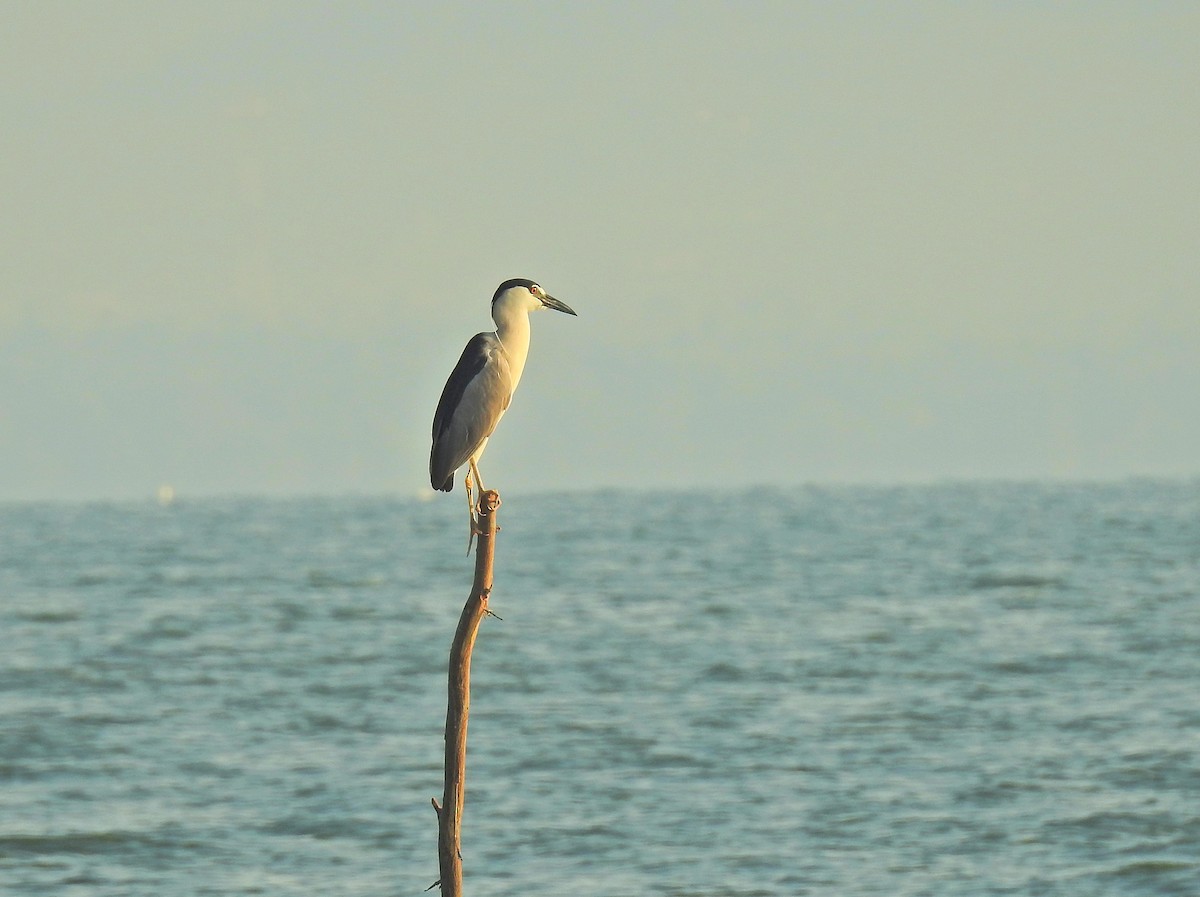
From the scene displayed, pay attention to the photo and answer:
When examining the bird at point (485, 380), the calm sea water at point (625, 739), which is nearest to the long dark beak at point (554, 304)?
the bird at point (485, 380)

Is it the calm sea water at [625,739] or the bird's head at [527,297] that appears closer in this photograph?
the bird's head at [527,297]

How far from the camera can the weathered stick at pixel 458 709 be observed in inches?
472

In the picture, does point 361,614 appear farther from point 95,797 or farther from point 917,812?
point 917,812

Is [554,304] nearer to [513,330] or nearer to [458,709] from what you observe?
[513,330]

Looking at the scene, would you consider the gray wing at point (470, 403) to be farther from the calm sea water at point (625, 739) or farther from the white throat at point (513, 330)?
the calm sea water at point (625, 739)

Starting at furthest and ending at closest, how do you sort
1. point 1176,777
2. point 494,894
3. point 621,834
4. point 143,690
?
point 143,690 < point 1176,777 < point 621,834 < point 494,894

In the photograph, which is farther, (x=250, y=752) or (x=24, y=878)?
(x=250, y=752)

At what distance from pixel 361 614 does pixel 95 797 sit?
4136cm

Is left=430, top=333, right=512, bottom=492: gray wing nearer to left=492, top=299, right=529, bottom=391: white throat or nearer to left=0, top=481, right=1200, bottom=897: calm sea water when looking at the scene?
left=492, top=299, right=529, bottom=391: white throat

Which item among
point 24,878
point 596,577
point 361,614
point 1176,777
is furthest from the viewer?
point 596,577

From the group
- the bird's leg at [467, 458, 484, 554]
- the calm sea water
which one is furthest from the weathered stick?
the calm sea water

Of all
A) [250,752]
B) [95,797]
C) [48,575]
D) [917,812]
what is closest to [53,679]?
[250,752]

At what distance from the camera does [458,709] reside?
1217 cm

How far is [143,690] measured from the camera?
48094 mm
